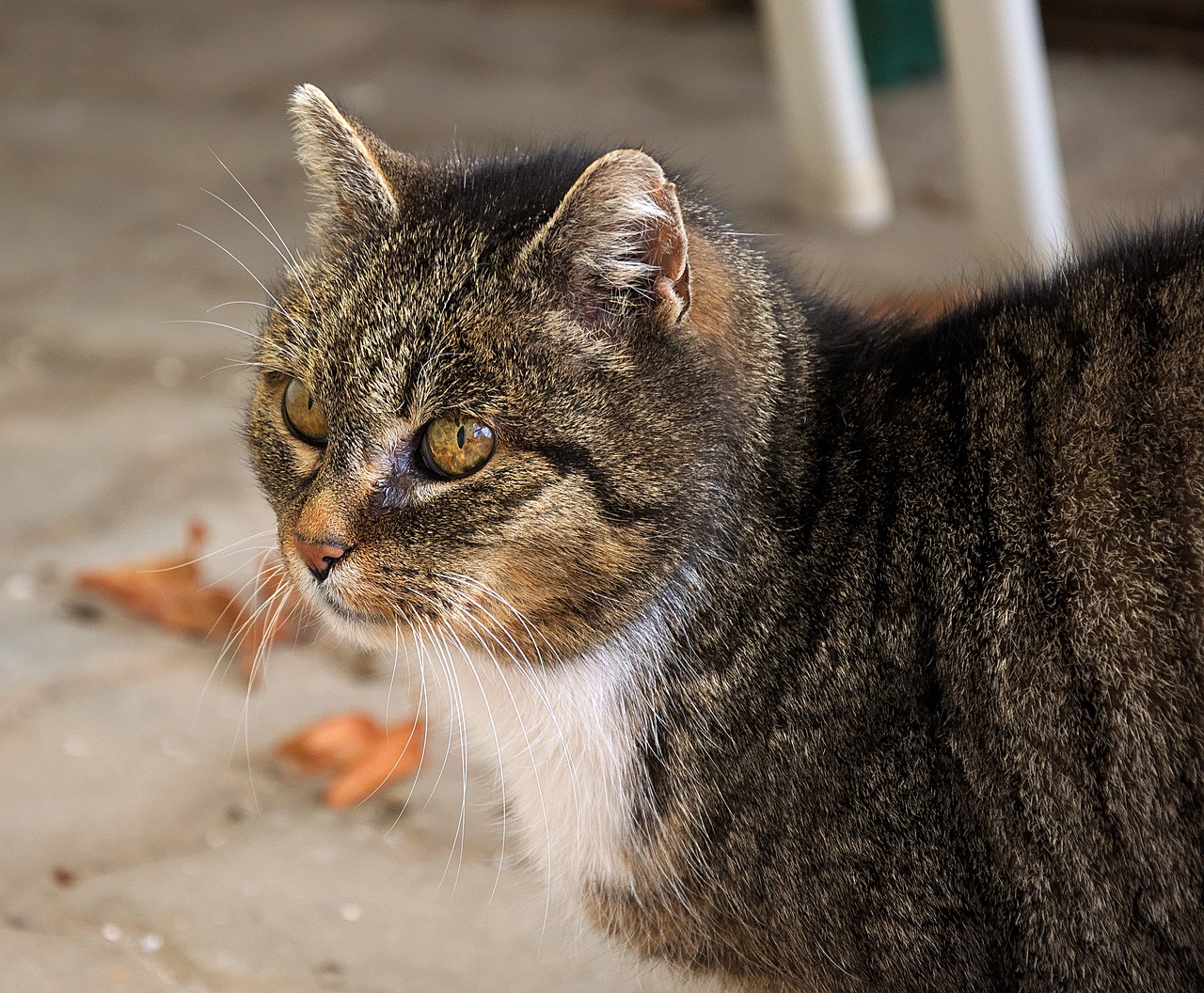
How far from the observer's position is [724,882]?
185 centimetres


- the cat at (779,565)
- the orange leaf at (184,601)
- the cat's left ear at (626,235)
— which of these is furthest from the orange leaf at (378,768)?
the cat's left ear at (626,235)

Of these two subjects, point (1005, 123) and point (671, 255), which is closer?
point (671, 255)

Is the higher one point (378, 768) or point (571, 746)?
point (571, 746)

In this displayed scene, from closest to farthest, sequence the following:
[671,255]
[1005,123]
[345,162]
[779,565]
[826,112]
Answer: [671,255]
[779,565]
[345,162]
[1005,123]
[826,112]

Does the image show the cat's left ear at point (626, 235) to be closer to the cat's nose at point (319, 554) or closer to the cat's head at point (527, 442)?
the cat's head at point (527, 442)

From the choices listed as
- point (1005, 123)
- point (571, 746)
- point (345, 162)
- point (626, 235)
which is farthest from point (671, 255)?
point (1005, 123)

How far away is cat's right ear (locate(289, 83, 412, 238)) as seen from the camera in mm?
1980

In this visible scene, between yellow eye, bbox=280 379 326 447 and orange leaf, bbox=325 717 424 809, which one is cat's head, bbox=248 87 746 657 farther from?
orange leaf, bbox=325 717 424 809

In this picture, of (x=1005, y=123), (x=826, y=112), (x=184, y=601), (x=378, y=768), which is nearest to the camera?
(x=378, y=768)

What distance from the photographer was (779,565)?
73.7 inches

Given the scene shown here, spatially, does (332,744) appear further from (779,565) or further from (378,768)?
(779,565)

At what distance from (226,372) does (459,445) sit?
2.38 meters

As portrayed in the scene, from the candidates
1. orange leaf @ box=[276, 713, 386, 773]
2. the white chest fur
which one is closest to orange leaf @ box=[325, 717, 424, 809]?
orange leaf @ box=[276, 713, 386, 773]

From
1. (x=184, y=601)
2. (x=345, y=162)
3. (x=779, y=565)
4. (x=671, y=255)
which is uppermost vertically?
(x=345, y=162)
